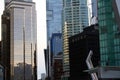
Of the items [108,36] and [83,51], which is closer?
[108,36]

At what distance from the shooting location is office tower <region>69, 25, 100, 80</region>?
6225 inches

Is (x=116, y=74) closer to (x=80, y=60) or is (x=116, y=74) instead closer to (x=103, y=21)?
(x=103, y=21)

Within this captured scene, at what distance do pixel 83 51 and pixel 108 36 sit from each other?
61.8 meters

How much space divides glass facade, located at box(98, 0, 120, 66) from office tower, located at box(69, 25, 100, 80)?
4548 centimetres

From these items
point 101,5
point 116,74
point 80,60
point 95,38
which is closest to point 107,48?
point 101,5

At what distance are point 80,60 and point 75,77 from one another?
11.1m

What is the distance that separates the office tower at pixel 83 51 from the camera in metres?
158

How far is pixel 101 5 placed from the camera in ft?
345

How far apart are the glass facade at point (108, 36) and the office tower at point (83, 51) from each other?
45477 mm

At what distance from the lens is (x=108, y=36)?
101m

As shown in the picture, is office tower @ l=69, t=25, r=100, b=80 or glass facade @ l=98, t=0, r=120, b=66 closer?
glass facade @ l=98, t=0, r=120, b=66

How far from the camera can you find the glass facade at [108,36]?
9900 cm

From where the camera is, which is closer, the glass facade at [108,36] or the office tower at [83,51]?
the glass facade at [108,36]

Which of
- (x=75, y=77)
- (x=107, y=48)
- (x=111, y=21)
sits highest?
(x=111, y=21)
